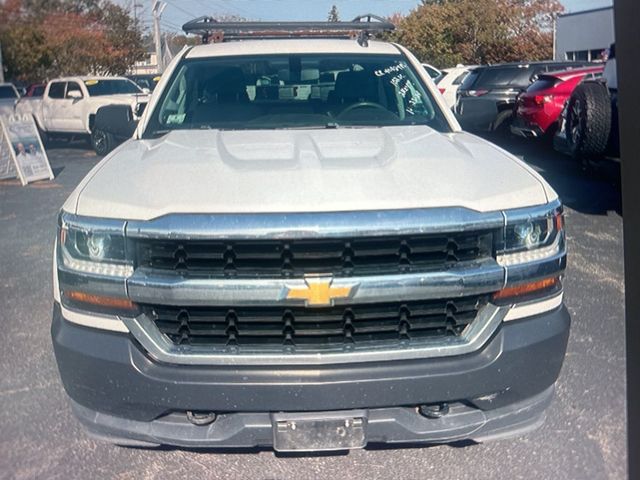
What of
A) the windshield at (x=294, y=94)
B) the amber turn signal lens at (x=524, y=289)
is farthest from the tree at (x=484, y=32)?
the amber turn signal lens at (x=524, y=289)

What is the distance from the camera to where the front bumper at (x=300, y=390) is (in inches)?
113

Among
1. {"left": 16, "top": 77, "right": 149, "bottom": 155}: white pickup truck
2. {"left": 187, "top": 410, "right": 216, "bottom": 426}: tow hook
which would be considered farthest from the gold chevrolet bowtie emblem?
{"left": 16, "top": 77, "right": 149, "bottom": 155}: white pickup truck

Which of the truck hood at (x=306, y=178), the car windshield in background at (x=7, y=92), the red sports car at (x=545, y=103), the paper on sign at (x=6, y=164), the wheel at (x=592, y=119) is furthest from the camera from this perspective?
the car windshield in background at (x=7, y=92)

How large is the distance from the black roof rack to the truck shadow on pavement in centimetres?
362

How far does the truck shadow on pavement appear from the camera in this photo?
8750 mm

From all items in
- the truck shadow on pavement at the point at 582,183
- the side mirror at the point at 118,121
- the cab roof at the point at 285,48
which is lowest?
the truck shadow on pavement at the point at 582,183

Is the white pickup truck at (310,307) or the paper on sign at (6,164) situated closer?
the white pickup truck at (310,307)

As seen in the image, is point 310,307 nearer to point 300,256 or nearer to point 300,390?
point 300,256

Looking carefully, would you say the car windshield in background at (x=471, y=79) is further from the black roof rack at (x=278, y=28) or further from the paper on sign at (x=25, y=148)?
the black roof rack at (x=278, y=28)

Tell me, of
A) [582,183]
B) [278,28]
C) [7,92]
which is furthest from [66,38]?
[278,28]

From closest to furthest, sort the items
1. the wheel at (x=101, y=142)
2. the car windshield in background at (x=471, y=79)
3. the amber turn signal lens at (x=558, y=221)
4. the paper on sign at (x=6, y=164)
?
1. the amber turn signal lens at (x=558, y=221)
2. the paper on sign at (x=6, y=164)
3. the car windshield in background at (x=471, y=79)
4. the wheel at (x=101, y=142)

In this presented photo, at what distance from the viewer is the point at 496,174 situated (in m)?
3.31

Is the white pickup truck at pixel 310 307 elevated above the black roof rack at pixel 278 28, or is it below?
below

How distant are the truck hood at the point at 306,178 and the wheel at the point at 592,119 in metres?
4.58
